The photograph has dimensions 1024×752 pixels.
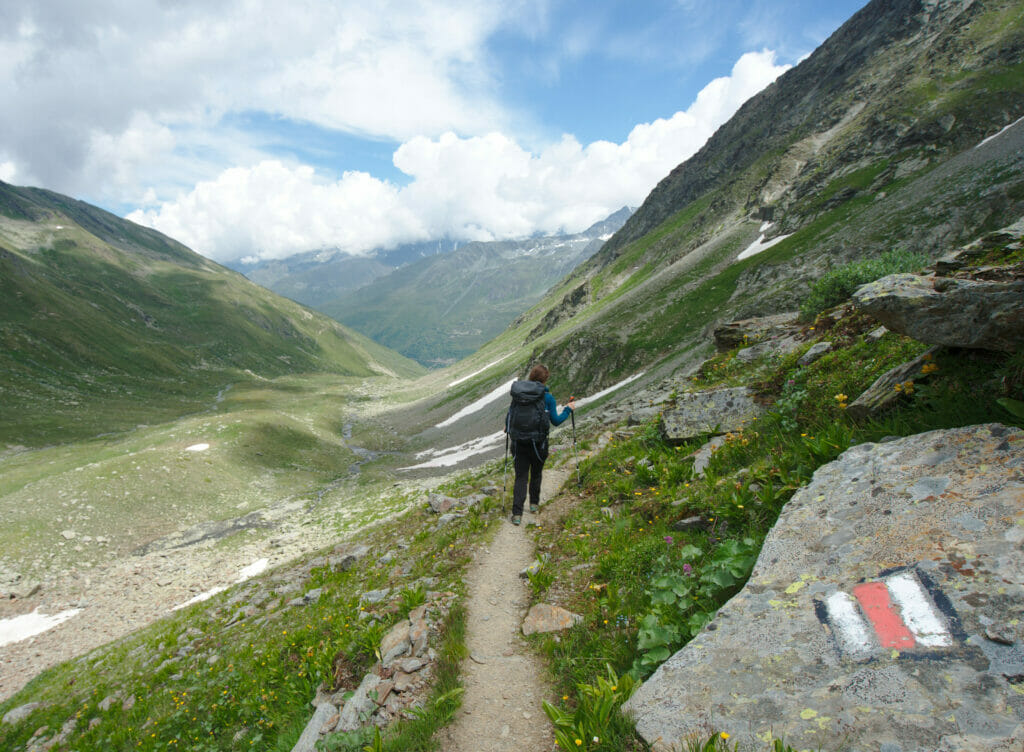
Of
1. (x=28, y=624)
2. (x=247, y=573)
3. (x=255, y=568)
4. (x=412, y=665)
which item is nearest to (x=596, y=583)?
(x=412, y=665)

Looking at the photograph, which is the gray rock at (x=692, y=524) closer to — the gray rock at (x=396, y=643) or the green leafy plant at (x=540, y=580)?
the green leafy plant at (x=540, y=580)

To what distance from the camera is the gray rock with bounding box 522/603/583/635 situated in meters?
6.97

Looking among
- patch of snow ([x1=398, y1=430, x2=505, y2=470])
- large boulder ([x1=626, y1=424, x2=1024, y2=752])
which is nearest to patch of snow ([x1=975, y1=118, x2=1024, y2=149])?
patch of snow ([x1=398, y1=430, x2=505, y2=470])

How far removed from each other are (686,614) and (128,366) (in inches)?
6389

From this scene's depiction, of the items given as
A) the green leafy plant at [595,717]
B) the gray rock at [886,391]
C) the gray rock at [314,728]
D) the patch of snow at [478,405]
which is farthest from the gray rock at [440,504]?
the patch of snow at [478,405]

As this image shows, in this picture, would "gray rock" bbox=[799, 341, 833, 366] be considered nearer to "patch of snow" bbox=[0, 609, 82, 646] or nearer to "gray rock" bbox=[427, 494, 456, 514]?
"gray rock" bbox=[427, 494, 456, 514]

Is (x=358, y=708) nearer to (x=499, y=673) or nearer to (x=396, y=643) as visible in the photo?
(x=396, y=643)

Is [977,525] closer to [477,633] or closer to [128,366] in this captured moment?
[477,633]

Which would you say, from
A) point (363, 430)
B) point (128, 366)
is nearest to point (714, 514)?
point (363, 430)

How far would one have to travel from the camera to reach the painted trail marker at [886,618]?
11.4 ft

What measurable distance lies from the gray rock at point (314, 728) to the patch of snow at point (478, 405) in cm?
6871

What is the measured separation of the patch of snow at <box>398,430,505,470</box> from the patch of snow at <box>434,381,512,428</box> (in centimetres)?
1652

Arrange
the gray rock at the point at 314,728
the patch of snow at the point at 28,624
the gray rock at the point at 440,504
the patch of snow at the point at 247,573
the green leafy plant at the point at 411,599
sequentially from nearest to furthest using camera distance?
the gray rock at the point at 314,728 → the green leafy plant at the point at 411,599 → the gray rock at the point at 440,504 → the patch of snow at the point at 28,624 → the patch of snow at the point at 247,573

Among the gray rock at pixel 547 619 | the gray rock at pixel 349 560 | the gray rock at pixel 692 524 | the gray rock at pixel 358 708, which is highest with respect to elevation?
the gray rock at pixel 358 708
